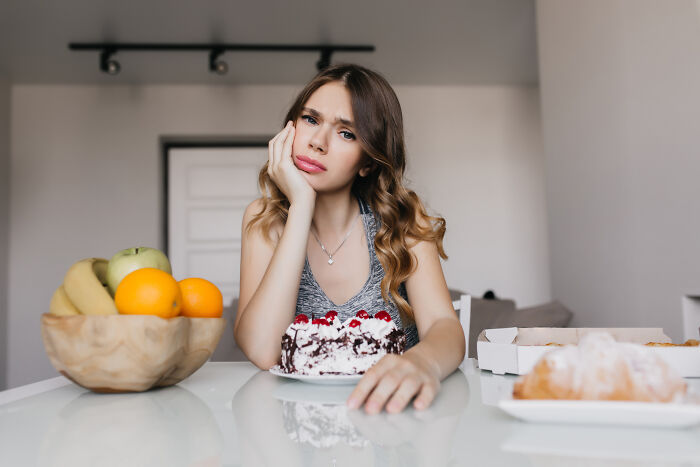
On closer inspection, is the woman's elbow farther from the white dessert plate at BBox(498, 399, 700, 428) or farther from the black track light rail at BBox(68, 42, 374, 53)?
the black track light rail at BBox(68, 42, 374, 53)

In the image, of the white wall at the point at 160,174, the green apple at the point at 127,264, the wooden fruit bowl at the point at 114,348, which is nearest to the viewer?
the wooden fruit bowl at the point at 114,348

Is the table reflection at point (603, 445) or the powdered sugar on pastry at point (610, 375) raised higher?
the powdered sugar on pastry at point (610, 375)

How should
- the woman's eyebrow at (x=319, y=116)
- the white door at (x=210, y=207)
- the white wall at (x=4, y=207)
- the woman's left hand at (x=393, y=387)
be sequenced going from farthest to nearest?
the white door at (x=210, y=207)
the white wall at (x=4, y=207)
the woman's eyebrow at (x=319, y=116)
the woman's left hand at (x=393, y=387)

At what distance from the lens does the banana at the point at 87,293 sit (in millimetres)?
799

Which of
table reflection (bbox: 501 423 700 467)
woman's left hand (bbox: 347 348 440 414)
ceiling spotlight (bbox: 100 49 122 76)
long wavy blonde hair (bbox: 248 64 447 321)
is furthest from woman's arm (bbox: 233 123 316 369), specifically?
ceiling spotlight (bbox: 100 49 122 76)

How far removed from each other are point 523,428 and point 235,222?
15.5 feet

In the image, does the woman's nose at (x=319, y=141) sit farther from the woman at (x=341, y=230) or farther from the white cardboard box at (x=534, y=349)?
the white cardboard box at (x=534, y=349)

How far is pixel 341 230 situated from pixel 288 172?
15.3 inches

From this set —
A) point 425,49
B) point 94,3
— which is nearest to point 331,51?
point 425,49

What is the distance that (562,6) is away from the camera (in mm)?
2910

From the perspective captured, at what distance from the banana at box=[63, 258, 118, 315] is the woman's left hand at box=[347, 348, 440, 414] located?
1.20 feet

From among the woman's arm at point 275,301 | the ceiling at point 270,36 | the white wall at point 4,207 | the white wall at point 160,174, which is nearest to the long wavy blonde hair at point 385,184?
the woman's arm at point 275,301

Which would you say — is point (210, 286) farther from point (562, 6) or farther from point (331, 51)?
point (331, 51)

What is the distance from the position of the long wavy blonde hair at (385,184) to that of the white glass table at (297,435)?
2.15ft
